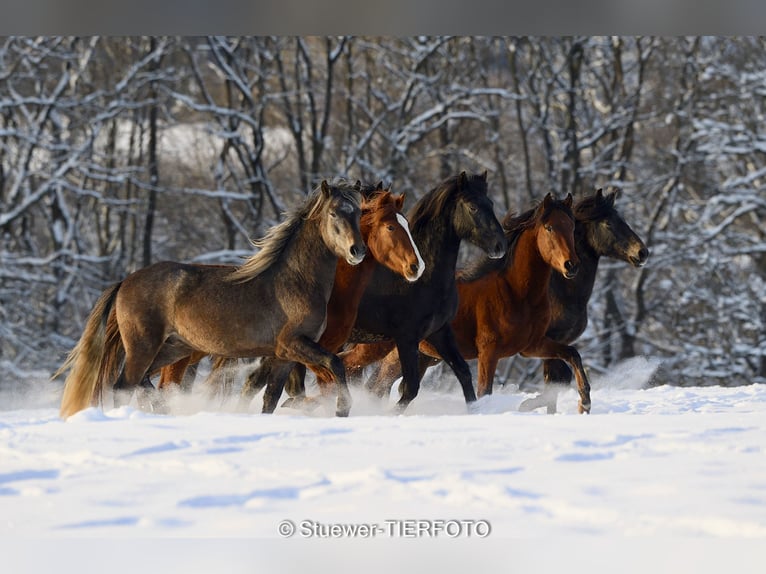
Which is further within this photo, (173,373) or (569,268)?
(173,373)

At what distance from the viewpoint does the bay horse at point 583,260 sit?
24.5ft

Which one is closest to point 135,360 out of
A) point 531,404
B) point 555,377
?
point 531,404

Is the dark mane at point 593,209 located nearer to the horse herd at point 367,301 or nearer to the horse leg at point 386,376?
the horse herd at point 367,301

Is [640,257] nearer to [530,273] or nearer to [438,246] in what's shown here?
[530,273]

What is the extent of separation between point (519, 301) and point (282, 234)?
4.95 ft

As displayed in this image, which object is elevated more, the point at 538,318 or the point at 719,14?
the point at 719,14

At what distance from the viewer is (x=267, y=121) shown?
1753cm

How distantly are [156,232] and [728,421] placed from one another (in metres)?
12.7

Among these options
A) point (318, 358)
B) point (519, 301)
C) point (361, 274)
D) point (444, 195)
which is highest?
point (444, 195)

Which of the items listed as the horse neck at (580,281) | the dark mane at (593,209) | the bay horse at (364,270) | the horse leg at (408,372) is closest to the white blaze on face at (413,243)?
the bay horse at (364,270)

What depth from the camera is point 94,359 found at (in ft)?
22.0

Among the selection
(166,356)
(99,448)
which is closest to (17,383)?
(166,356)

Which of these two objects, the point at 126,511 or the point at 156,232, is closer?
the point at 126,511

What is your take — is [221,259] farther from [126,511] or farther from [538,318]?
[126,511]
